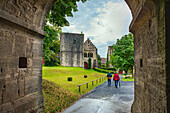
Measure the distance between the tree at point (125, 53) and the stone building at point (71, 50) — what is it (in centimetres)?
1741

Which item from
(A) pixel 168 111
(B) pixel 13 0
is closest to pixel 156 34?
(A) pixel 168 111

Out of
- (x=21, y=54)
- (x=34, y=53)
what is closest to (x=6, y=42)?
(x=21, y=54)

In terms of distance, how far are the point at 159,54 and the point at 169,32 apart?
0.50m

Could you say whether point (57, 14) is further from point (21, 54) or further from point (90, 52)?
point (90, 52)

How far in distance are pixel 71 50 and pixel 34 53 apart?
112 feet

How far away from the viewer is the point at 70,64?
1480 inches

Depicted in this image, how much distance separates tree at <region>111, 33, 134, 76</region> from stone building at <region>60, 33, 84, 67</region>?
17.4 metres

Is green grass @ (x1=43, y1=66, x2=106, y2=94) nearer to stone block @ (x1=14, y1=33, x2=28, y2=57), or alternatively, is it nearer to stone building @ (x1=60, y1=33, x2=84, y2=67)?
stone block @ (x1=14, y1=33, x2=28, y2=57)

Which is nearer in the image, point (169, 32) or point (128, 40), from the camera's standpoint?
point (169, 32)

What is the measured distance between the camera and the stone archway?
235cm

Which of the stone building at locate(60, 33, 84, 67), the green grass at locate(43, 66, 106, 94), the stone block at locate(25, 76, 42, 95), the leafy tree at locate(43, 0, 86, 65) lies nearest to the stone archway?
the stone block at locate(25, 76, 42, 95)

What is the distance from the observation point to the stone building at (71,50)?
37656 mm

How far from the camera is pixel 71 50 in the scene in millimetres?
38188

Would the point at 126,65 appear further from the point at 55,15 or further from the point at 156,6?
the point at 156,6
